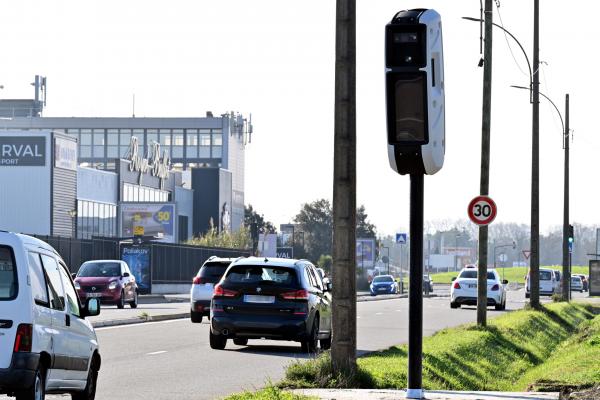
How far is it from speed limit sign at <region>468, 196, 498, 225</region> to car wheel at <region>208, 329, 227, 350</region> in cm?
797

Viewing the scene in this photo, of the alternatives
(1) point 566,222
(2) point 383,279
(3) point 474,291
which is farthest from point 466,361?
(2) point 383,279

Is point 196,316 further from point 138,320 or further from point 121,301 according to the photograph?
point 121,301

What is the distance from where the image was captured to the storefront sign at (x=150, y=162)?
108 meters

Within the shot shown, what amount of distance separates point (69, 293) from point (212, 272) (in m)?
22.6

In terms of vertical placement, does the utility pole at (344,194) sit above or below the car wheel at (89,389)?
above

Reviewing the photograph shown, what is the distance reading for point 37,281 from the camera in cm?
1291

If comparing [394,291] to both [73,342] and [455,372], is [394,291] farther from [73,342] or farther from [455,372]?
[73,342]

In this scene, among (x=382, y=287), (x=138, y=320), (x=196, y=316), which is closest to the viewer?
(x=196, y=316)

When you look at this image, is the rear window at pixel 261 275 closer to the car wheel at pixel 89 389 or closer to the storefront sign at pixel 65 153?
the car wheel at pixel 89 389

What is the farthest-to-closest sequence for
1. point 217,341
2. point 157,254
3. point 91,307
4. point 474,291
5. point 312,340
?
point 157,254 → point 474,291 → point 217,341 → point 312,340 → point 91,307

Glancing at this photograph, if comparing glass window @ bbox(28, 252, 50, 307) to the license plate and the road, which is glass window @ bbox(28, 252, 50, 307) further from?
the license plate

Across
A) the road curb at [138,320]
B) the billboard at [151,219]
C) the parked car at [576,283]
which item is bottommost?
the parked car at [576,283]

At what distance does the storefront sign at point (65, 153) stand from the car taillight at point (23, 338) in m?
80.6

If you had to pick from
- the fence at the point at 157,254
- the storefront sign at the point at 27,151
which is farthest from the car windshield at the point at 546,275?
the storefront sign at the point at 27,151
